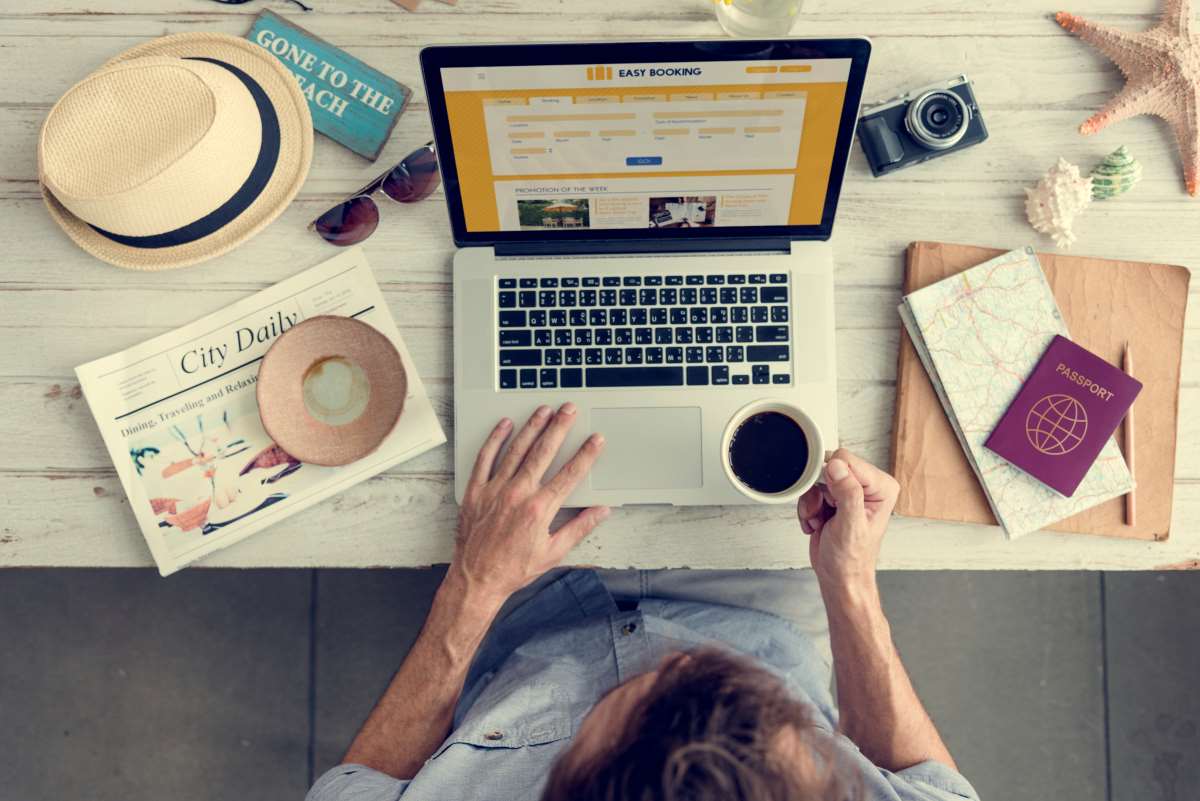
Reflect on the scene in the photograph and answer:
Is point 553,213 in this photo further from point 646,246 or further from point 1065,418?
point 1065,418

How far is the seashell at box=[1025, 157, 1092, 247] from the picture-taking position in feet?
3.22

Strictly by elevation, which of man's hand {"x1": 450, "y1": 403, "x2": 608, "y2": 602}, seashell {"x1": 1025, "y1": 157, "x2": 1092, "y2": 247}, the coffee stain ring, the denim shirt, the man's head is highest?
seashell {"x1": 1025, "y1": 157, "x2": 1092, "y2": 247}

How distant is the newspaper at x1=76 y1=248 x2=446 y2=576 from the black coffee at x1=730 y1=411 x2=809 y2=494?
35cm

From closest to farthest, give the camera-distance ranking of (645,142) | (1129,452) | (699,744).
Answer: (699,744)
(645,142)
(1129,452)

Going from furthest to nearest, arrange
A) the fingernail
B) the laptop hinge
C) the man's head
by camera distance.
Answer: the laptop hinge < the fingernail < the man's head

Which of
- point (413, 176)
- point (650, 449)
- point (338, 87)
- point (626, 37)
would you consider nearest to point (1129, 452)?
point (650, 449)

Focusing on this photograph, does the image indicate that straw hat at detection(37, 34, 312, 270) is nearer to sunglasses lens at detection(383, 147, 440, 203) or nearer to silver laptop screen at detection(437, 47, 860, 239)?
sunglasses lens at detection(383, 147, 440, 203)

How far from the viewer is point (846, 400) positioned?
1011mm

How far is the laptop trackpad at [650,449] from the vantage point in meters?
0.97

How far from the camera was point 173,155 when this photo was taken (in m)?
0.89

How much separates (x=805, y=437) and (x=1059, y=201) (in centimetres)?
41

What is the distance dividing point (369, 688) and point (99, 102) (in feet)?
3.90

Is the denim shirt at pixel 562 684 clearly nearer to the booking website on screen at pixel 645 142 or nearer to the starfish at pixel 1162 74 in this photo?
the booking website on screen at pixel 645 142

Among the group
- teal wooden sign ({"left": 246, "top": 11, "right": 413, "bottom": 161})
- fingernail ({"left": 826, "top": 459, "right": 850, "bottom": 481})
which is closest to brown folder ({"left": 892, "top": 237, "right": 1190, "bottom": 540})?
fingernail ({"left": 826, "top": 459, "right": 850, "bottom": 481})
